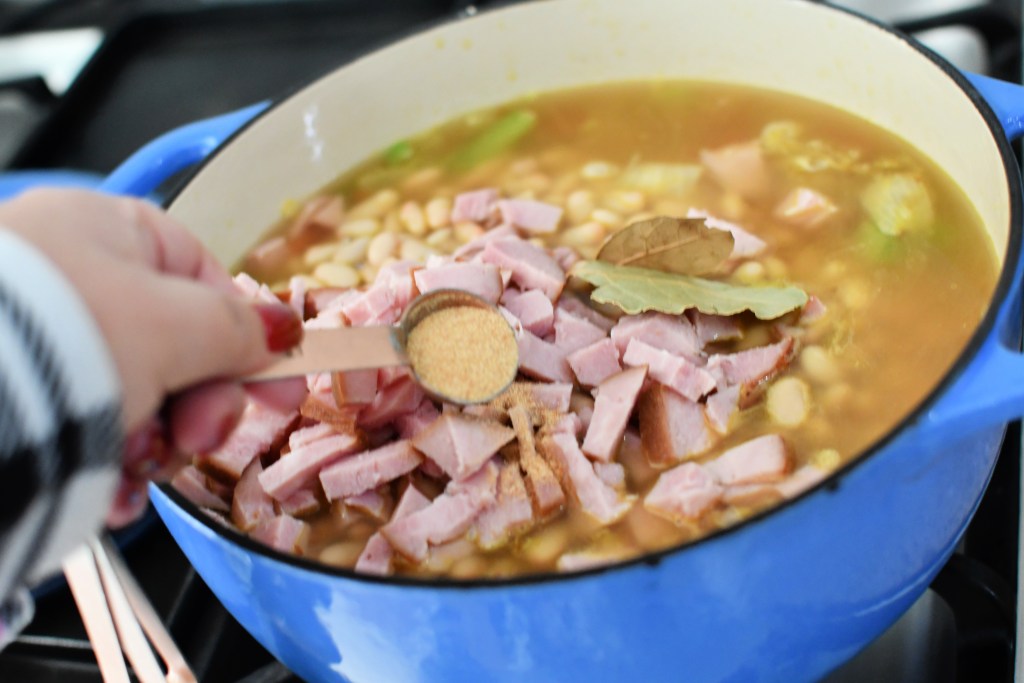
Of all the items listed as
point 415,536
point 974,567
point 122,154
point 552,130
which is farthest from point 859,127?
point 122,154

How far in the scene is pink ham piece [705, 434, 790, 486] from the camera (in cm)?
97

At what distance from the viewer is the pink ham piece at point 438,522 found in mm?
946

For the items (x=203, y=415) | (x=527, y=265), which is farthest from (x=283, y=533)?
(x=527, y=265)

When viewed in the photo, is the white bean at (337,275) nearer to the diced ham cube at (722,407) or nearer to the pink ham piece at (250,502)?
the pink ham piece at (250,502)

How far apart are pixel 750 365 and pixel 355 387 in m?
0.41

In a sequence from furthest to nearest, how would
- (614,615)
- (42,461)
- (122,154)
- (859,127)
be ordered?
(122,154) → (859,127) → (614,615) → (42,461)

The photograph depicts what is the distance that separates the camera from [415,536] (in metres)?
0.95

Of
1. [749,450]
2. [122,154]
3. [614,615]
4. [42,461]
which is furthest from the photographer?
[122,154]

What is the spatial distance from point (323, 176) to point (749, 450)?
2.68 ft

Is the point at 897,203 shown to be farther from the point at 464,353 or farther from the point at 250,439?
the point at 250,439

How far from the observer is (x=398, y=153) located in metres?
1.57

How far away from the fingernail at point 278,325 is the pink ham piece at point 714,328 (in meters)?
0.50

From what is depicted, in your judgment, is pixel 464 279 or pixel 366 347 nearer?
pixel 366 347

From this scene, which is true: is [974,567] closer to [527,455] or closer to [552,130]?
[527,455]
